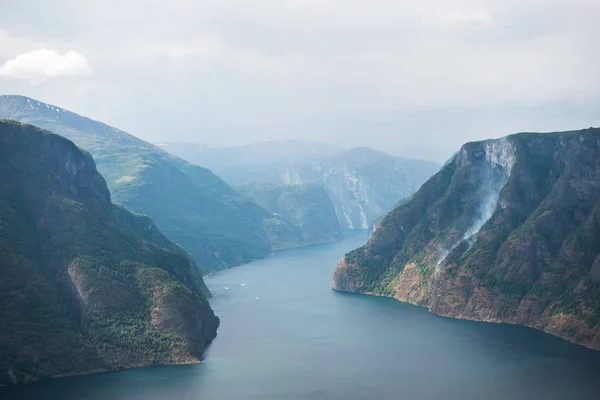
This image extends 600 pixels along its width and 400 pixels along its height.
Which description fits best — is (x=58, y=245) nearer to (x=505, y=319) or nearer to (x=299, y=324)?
(x=299, y=324)

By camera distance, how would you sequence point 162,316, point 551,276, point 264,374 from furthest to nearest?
point 551,276 → point 162,316 → point 264,374

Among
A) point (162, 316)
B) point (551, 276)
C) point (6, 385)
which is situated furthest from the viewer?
point (551, 276)

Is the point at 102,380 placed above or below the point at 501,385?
below

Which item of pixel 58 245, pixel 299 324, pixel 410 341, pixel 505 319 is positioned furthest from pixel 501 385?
pixel 58 245

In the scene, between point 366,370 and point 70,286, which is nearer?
point 366,370

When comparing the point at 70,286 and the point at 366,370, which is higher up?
the point at 70,286

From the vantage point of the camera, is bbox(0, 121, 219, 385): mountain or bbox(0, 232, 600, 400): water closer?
bbox(0, 232, 600, 400): water

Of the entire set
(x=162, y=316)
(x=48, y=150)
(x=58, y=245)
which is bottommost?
(x=162, y=316)

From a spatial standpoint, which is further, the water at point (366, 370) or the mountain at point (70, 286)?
the mountain at point (70, 286)
